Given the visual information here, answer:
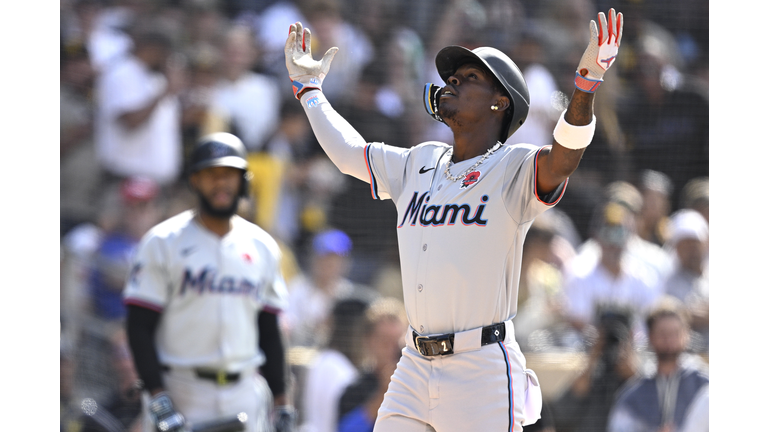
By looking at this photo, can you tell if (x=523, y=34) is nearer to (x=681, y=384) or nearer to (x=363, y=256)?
(x=363, y=256)

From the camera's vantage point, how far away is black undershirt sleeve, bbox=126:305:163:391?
481 centimetres

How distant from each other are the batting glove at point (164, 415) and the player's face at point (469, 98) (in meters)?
2.31

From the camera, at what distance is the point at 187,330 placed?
5039 mm

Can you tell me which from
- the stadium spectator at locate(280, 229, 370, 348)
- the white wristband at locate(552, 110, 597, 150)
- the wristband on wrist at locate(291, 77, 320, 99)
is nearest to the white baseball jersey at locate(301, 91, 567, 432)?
the white wristband at locate(552, 110, 597, 150)

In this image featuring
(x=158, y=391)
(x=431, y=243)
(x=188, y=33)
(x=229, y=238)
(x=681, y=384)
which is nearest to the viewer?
(x=431, y=243)

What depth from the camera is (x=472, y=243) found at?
10.5ft

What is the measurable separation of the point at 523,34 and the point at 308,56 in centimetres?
460

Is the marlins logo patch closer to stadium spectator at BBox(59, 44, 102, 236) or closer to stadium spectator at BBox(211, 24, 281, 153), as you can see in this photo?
stadium spectator at BBox(211, 24, 281, 153)

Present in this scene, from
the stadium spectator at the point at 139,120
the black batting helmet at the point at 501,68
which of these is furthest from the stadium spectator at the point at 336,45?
the black batting helmet at the point at 501,68

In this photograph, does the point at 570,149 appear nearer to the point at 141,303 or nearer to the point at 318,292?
the point at 141,303

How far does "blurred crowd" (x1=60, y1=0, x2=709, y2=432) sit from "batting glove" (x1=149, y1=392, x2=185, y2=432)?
5.57ft

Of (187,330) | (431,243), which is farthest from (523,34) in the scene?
(431,243)

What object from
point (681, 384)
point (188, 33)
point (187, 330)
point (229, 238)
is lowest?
point (681, 384)

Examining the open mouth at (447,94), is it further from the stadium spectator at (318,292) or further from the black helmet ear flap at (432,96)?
the stadium spectator at (318,292)
